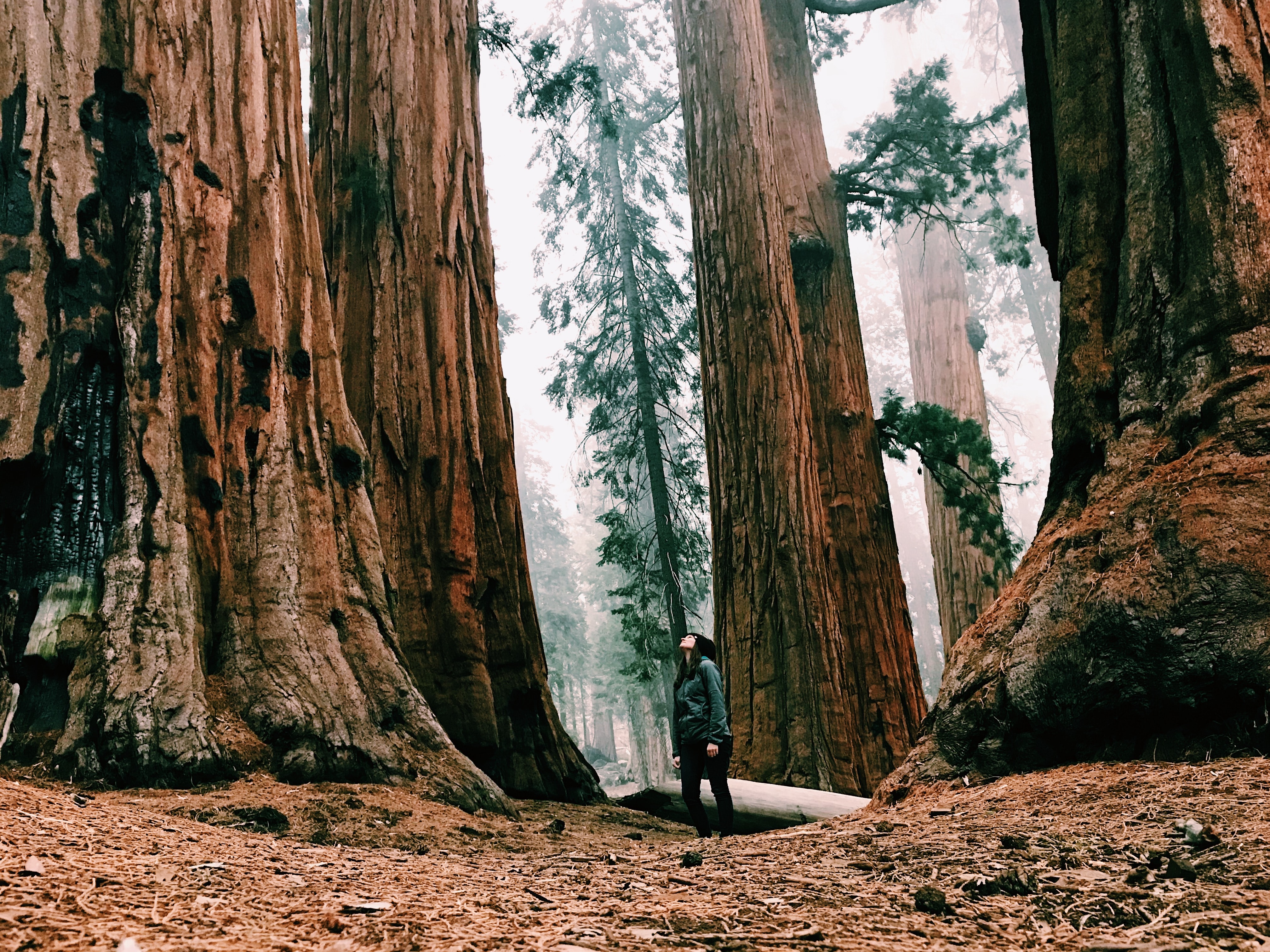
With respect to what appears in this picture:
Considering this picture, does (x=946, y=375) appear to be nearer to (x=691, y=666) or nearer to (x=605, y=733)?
(x=691, y=666)

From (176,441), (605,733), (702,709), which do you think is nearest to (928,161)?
(702,709)

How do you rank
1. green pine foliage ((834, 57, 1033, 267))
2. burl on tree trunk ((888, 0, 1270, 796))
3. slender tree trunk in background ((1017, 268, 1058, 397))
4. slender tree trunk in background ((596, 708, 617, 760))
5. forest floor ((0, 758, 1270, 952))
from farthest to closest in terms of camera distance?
slender tree trunk in background ((596, 708, 617, 760))
slender tree trunk in background ((1017, 268, 1058, 397))
green pine foliage ((834, 57, 1033, 267))
burl on tree trunk ((888, 0, 1270, 796))
forest floor ((0, 758, 1270, 952))

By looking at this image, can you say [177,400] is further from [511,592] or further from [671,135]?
[671,135]

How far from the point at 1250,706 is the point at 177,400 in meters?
4.05

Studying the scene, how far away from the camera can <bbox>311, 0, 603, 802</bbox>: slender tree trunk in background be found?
5.02 meters

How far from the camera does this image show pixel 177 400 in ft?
11.9

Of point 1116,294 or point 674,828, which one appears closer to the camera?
point 1116,294

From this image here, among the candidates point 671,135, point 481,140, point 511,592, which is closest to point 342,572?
point 511,592

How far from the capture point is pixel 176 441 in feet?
11.6

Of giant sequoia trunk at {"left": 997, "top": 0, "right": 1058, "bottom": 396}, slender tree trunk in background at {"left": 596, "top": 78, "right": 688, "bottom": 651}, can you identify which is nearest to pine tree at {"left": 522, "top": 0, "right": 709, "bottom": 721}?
slender tree trunk in background at {"left": 596, "top": 78, "right": 688, "bottom": 651}

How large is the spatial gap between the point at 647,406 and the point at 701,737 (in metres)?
9.85

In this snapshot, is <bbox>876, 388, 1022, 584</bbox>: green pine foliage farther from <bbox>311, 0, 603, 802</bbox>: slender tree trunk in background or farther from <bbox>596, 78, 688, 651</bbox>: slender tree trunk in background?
<bbox>311, 0, 603, 802</bbox>: slender tree trunk in background

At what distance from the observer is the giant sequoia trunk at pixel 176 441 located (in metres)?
3.12

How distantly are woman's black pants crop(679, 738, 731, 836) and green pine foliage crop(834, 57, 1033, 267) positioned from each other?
684 cm
